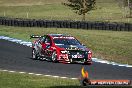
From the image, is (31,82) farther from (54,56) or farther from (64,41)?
(64,41)

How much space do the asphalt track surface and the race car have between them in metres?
0.48

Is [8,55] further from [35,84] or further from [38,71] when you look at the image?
[35,84]

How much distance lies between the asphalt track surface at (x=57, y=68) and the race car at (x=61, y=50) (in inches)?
19.0

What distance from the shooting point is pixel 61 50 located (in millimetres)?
21969

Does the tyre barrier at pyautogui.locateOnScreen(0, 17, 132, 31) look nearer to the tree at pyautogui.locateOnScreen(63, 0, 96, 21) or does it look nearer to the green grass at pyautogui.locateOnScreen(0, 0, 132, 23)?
the tree at pyautogui.locateOnScreen(63, 0, 96, 21)

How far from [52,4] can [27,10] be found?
1655 cm

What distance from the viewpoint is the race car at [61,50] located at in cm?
2175

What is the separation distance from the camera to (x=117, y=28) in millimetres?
49531

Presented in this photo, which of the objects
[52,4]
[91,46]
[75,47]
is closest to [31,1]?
[52,4]

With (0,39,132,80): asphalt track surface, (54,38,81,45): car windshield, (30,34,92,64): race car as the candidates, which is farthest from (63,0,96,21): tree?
(54,38,81,45): car windshield

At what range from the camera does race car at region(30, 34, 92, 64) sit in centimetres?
2175

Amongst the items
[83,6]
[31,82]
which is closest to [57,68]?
[31,82]

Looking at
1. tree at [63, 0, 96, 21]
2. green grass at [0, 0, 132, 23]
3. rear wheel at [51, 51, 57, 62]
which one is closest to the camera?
rear wheel at [51, 51, 57, 62]

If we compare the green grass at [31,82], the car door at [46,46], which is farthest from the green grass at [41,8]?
the green grass at [31,82]
